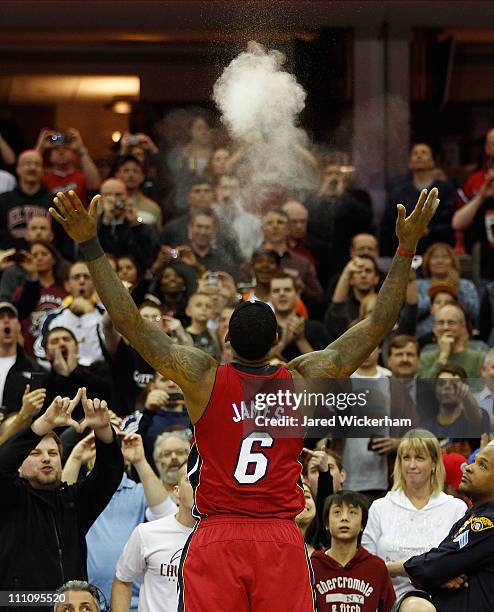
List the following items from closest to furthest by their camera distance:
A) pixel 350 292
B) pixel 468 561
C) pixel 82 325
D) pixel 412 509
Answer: pixel 468 561 → pixel 412 509 → pixel 82 325 → pixel 350 292

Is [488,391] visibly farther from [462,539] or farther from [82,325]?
[82,325]

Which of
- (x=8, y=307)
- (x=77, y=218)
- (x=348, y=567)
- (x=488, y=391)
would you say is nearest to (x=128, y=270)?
(x=8, y=307)

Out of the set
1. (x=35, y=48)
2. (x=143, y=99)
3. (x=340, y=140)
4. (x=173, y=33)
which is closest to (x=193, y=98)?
(x=173, y=33)

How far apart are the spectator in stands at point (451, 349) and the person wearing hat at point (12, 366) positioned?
3.01 m

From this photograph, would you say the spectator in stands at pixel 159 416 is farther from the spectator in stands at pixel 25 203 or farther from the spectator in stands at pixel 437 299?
the spectator in stands at pixel 25 203

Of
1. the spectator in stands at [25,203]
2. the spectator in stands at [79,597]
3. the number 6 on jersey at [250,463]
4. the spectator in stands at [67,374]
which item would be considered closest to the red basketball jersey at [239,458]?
the number 6 on jersey at [250,463]

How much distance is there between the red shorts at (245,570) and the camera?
6.46 m

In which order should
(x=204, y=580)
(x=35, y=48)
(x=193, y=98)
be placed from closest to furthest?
1. (x=204, y=580)
2. (x=193, y=98)
3. (x=35, y=48)

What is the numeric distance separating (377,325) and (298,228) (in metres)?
5.58

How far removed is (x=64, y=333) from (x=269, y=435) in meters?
4.32

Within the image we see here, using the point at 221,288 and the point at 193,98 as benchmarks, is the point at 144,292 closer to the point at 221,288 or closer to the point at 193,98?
the point at 221,288

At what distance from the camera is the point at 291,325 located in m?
11.0

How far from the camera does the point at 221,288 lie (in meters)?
11.6

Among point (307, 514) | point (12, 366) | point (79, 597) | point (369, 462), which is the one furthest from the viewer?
point (12, 366)
